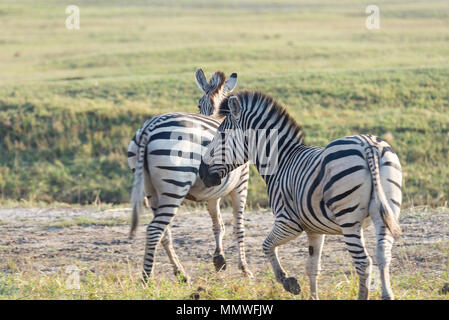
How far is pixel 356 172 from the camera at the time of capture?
534 centimetres

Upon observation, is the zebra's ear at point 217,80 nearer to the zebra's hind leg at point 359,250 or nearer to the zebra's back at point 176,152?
the zebra's back at point 176,152

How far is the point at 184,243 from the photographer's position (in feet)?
29.6

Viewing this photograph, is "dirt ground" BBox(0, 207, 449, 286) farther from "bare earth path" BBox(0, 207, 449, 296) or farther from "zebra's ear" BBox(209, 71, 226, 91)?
"zebra's ear" BBox(209, 71, 226, 91)

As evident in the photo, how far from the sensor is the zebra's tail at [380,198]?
5.09 meters

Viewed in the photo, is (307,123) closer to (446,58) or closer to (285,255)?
(285,255)

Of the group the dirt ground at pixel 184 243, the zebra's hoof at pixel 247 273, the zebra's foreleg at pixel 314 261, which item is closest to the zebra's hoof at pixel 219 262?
the dirt ground at pixel 184 243

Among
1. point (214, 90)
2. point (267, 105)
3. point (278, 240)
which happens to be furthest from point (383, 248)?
point (214, 90)

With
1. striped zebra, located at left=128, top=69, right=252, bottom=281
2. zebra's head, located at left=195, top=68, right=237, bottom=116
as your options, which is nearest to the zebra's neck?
striped zebra, located at left=128, top=69, right=252, bottom=281

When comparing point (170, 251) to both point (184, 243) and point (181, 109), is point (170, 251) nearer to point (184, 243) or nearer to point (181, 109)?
point (184, 243)

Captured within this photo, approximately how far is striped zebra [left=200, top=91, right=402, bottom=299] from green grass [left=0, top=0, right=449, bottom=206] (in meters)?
6.67

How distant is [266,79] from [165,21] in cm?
2360

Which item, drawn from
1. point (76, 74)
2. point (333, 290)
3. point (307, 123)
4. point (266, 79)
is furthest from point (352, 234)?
point (76, 74)

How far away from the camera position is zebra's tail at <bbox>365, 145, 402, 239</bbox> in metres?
5.09

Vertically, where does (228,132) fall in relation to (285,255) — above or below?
above
